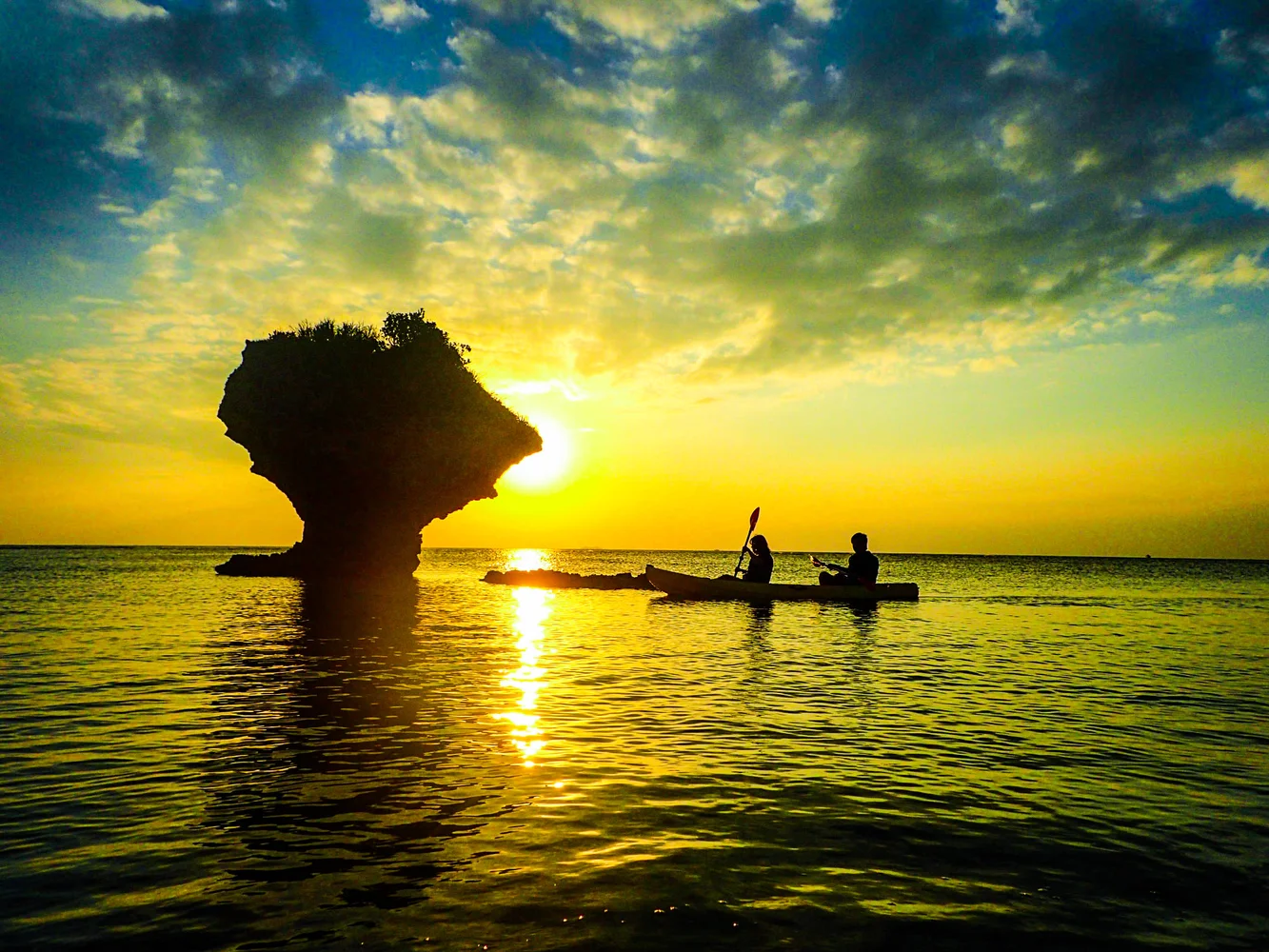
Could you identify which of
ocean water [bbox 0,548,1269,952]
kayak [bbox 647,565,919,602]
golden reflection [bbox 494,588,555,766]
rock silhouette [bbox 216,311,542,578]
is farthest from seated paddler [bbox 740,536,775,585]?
rock silhouette [bbox 216,311,542,578]

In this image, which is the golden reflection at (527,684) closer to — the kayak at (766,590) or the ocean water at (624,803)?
the ocean water at (624,803)

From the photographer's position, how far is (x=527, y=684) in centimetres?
1468

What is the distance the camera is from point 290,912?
200 inches

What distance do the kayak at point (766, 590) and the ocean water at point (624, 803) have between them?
17.8 metres

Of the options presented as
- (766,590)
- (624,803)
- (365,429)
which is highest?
(365,429)

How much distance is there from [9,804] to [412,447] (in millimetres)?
44004

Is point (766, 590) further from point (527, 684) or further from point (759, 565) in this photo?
point (527, 684)

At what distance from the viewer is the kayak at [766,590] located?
1428 inches

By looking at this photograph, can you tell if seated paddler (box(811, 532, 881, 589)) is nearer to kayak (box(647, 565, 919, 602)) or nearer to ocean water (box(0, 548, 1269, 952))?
kayak (box(647, 565, 919, 602))

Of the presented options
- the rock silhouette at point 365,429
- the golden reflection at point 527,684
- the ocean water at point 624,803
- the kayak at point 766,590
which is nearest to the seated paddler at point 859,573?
the kayak at point 766,590

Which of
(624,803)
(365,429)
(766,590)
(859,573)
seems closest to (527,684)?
(624,803)

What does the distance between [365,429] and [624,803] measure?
46012mm

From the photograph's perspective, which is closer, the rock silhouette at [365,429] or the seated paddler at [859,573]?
the seated paddler at [859,573]

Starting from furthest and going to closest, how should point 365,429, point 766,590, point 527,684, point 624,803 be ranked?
point 365,429
point 766,590
point 527,684
point 624,803
